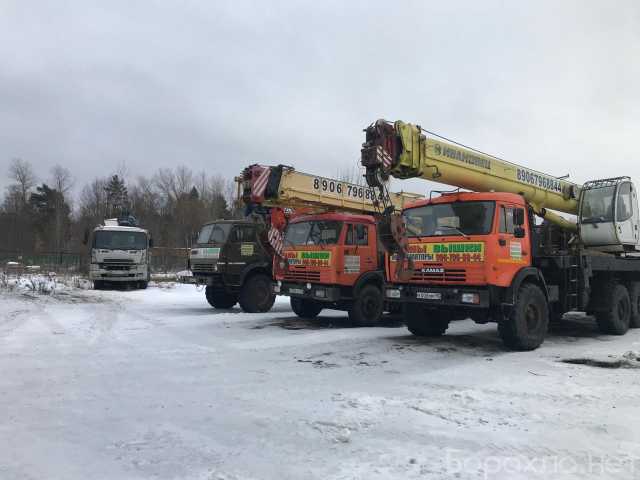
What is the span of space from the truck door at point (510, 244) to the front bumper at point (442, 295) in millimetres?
411

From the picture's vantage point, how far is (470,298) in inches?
299

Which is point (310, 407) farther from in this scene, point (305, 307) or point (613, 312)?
point (613, 312)

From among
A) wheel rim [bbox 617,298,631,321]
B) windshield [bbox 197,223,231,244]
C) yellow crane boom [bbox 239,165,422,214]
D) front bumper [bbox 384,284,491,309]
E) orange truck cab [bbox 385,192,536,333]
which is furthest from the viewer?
windshield [bbox 197,223,231,244]

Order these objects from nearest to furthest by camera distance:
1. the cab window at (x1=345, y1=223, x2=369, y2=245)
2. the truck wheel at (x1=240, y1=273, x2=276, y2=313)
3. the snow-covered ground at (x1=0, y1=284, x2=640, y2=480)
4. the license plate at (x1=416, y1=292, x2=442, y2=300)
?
the snow-covered ground at (x1=0, y1=284, x2=640, y2=480)
the license plate at (x1=416, y1=292, x2=442, y2=300)
the cab window at (x1=345, y1=223, x2=369, y2=245)
the truck wheel at (x1=240, y1=273, x2=276, y2=313)

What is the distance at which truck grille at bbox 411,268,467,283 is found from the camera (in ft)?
25.7

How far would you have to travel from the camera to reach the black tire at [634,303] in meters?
11.2

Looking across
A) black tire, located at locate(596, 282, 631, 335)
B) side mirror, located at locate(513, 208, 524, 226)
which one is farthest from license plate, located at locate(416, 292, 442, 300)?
black tire, located at locate(596, 282, 631, 335)

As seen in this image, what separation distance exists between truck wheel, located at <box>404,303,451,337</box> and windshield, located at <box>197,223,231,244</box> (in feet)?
19.2

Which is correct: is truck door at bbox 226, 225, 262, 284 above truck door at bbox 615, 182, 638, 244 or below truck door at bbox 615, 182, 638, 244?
below

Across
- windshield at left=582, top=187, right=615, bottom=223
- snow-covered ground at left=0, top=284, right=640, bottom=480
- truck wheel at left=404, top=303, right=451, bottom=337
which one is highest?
windshield at left=582, top=187, right=615, bottom=223

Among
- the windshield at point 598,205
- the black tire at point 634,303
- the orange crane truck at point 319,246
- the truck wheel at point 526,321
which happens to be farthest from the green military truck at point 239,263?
the black tire at point 634,303

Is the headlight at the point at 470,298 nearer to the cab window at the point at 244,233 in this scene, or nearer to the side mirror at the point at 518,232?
the side mirror at the point at 518,232

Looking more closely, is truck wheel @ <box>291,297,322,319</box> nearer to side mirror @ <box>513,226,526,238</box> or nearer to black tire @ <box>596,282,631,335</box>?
side mirror @ <box>513,226,526,238</box>

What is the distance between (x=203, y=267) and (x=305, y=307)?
318 centimetres
